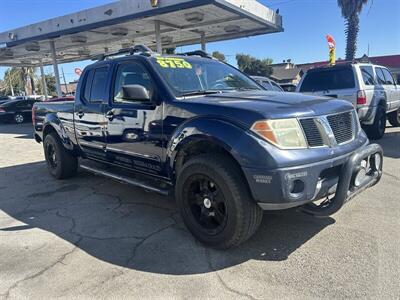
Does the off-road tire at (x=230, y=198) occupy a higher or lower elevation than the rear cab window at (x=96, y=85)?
lower

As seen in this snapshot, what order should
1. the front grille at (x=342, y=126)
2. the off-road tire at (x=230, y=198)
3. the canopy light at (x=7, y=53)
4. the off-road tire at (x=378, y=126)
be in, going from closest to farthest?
the off-road tire at (x=230, y=198) → the front grille at (x=342, y=126) → the off-road tire at (x=378, y=126) → the canopy light at (x=7, y=53)

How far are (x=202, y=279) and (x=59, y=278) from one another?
1256mm

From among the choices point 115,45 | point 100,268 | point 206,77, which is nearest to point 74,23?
point 115,45

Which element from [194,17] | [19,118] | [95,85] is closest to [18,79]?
[19,118]

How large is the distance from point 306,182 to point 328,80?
21.2ft

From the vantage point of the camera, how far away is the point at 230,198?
305 cm

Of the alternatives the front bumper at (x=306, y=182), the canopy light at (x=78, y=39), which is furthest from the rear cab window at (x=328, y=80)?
the canopy light at (x=78, y=39)

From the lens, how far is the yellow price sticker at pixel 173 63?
13.4 ft

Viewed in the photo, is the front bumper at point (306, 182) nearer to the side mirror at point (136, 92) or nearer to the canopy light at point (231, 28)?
the side mirror at point (136, 92)

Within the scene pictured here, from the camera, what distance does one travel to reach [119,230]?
3.99 meters

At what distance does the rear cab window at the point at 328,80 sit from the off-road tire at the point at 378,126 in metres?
1.12

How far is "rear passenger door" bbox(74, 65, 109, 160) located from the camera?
4.78m

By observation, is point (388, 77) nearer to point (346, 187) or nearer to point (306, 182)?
point (346, 187)


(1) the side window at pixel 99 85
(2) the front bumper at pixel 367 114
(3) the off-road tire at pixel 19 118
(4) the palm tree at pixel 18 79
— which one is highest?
(4) the palm tree at pixel 18 79
